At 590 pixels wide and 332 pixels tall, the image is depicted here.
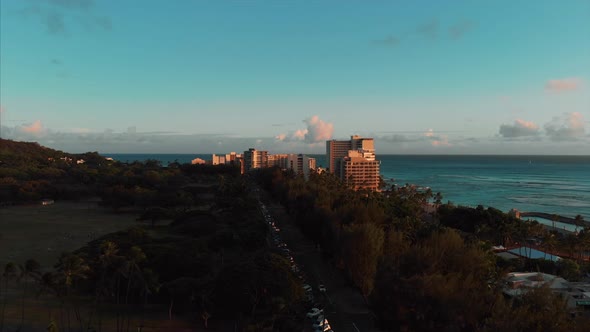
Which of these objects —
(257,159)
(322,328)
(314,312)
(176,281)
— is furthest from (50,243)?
(257,159)

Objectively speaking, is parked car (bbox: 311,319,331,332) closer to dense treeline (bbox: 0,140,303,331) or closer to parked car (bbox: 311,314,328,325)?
parked car (bbox: 311,314,328,325)

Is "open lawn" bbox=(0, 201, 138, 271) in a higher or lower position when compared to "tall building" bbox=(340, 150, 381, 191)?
lower

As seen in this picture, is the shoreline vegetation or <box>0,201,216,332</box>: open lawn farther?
<box>0,201,216,332</box>: open lawn

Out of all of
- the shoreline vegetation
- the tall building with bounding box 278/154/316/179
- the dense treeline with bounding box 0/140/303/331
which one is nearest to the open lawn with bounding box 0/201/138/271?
the shoreline vegetation

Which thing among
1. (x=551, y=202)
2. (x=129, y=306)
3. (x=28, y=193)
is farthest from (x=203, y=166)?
(x=129, y=306)

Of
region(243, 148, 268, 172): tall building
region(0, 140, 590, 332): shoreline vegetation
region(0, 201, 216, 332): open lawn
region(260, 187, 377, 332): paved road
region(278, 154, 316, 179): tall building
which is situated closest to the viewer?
region(0, 140, 590, 332): shoreline vegetation

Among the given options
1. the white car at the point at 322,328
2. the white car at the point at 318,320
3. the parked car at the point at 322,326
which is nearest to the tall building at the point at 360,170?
the white car at the point at 318,320

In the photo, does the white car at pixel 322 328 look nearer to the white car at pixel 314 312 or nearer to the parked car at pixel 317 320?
the parked car at pixel 317 320
